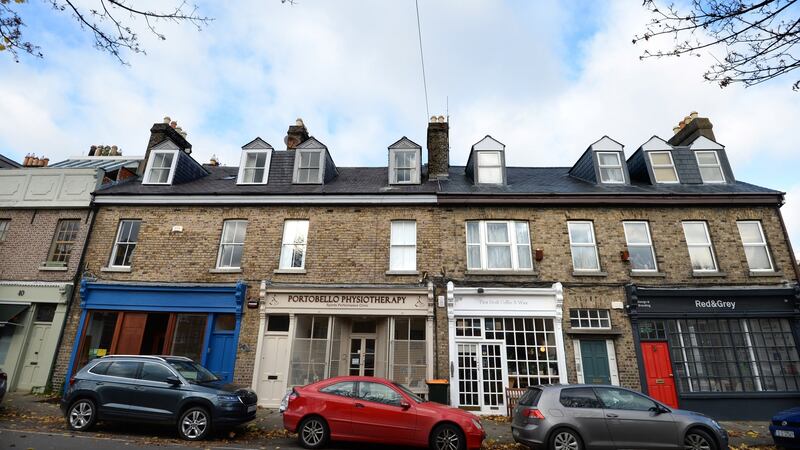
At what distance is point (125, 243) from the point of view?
47.6 ft

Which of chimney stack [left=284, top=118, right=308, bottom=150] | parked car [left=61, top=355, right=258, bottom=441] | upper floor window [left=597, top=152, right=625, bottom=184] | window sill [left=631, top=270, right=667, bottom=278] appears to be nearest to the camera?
parked car [left=61, top=355, right=258, bottom=441]

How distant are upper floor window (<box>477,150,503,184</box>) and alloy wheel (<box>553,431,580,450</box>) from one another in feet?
31.7

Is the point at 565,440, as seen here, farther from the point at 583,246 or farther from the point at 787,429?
the point at 583,246

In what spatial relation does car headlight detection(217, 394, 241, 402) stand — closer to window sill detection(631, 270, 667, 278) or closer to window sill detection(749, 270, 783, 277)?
window sill detection(631, 270, 667, 278)

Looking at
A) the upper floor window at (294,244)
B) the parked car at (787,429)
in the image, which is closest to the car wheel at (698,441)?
the parked car at (787,429)

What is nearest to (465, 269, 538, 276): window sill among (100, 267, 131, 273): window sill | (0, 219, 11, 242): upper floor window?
(100, 267, 131, 273): window sill

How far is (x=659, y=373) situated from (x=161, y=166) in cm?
1968

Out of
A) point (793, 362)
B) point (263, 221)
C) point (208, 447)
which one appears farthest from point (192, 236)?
point (793, 362)

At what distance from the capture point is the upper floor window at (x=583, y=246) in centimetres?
1328

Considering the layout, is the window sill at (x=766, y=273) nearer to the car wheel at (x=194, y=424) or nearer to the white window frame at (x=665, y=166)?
the white window frame at (x=665, y=166)

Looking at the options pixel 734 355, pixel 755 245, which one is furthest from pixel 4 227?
pixel 755 245

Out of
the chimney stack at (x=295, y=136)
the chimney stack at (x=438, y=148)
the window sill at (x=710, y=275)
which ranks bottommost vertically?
the window sill at (x=710, y=275)

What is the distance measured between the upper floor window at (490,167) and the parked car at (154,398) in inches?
437

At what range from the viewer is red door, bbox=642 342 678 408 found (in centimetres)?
1183
